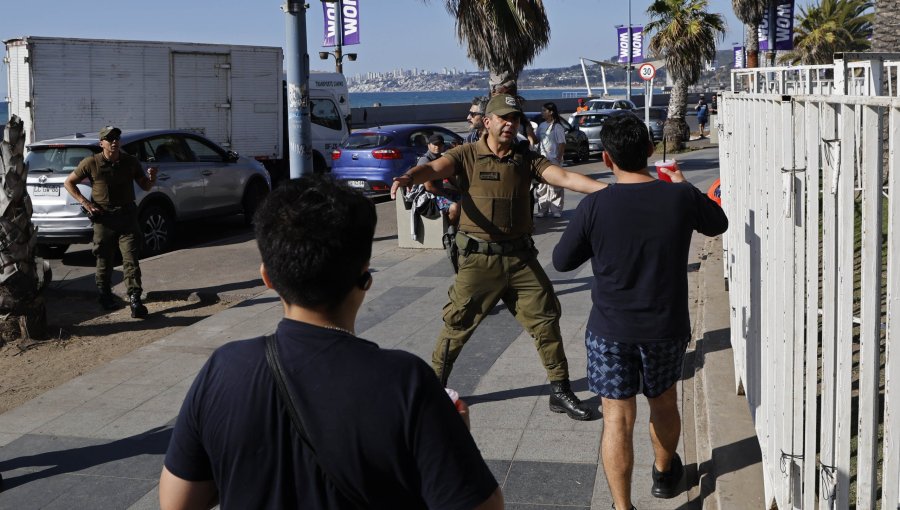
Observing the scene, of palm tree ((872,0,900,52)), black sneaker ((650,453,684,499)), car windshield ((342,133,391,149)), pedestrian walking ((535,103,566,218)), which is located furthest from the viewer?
car windshield ((342,133,391,149))

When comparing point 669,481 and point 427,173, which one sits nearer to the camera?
point 669,481

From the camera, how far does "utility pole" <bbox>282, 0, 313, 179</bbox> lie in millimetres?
10680

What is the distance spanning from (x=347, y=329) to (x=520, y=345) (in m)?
5.58

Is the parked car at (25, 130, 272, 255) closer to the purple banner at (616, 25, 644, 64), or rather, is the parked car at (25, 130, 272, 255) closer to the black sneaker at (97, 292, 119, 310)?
the black sneaker at (97, 292, 119, 310)

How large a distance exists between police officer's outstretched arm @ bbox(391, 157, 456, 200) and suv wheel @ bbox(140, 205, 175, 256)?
8483 mm

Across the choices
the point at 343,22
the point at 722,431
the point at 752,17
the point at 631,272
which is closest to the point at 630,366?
the point at 631,272

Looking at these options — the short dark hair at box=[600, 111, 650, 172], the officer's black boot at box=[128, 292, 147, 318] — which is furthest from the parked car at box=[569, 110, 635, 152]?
the short dark hair at box=[600, 111, 650, 172]

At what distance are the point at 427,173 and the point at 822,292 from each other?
8.08 ft

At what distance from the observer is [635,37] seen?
48312mm

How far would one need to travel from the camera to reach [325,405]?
205cm

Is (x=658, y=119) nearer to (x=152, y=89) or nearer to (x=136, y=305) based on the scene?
(x=152, y=89)

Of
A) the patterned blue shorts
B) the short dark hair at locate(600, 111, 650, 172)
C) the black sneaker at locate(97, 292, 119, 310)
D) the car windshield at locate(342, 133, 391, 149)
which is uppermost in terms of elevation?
the car windshield at locate(342, 133, 391, 149)

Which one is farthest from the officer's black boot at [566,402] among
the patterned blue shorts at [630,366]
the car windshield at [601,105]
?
the car windshield at [601,105]

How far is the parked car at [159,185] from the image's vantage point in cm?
1288
